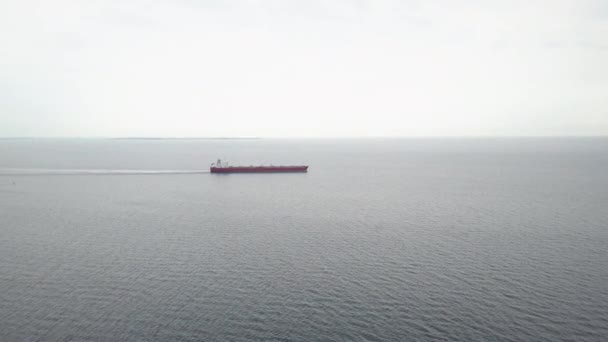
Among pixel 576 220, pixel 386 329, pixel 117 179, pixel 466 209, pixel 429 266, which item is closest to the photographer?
pixel 386 329

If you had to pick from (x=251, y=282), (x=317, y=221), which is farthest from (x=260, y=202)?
(x=251, y=282)

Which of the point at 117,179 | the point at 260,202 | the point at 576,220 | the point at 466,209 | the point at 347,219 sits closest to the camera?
the point at 576,220

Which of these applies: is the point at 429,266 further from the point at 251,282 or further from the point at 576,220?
the point at 576,220

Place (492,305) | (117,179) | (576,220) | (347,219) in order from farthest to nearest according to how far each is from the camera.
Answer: (117,179) < (347,219) < (576,220) < (492,305)

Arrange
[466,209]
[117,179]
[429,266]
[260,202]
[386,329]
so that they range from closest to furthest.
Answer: [386,329], [429,266], [466,209], [260,202], [117,179]

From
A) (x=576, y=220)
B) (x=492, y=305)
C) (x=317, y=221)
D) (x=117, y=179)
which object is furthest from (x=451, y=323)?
(x=117, y=179)

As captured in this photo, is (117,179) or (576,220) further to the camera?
(117,179)

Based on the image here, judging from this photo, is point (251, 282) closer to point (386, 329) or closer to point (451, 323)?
point (386, 329)
